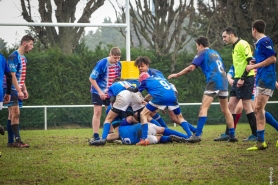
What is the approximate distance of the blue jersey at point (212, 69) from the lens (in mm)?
10789

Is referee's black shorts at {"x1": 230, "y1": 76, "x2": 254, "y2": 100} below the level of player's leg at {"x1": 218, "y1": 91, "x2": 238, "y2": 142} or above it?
above

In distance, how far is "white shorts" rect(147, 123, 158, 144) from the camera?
10.7 m

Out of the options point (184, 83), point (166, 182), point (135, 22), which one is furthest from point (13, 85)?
point (135, 22)

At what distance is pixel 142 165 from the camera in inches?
299

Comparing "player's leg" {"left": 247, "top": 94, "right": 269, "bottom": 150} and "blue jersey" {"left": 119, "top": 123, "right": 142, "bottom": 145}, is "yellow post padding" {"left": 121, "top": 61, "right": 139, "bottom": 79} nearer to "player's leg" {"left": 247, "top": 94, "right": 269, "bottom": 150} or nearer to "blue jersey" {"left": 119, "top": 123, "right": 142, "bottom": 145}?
"blue jersey" {"left": 119, "top": 123, "right": 142, "bottom": 145}

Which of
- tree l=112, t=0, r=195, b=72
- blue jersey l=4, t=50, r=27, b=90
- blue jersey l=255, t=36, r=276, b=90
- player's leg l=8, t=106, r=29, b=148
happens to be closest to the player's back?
blue jersey l=255, t=36, r=276, b=90

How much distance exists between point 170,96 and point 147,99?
692mm

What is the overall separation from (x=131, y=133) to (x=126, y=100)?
64cm

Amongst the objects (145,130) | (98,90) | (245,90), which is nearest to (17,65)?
(98,90)

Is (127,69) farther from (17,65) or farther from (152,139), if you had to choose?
(17,65)

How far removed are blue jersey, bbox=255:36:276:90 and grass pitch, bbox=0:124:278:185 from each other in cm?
109

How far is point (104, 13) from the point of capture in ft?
69.9

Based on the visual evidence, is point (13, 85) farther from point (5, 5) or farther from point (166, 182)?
point (5, 5)

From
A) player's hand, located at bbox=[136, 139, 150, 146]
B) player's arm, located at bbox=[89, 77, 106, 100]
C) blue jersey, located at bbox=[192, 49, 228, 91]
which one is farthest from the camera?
player's arm, located at bbox=[89, 77, 106, 100]
